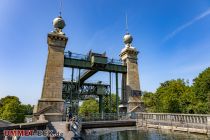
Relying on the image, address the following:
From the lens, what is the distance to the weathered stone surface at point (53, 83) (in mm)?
23345

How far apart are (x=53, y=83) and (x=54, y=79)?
0.59 metres

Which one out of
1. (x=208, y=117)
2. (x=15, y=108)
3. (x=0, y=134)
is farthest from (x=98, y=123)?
(x=15, y=108)

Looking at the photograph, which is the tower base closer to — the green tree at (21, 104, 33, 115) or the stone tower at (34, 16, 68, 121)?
the stone tower at (34, 16, 68, 121)

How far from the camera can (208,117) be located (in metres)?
15.8

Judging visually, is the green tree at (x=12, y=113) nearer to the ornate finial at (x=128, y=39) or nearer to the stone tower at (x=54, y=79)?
the stone tower at (x=54, y=79)

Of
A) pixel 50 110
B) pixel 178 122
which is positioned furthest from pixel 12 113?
pixel 178 122

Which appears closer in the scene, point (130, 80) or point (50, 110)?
point (50, 110)

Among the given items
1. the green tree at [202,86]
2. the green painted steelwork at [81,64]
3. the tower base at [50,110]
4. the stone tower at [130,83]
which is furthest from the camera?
the green tree at [202,86]

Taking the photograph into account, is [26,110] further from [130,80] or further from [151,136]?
[151,136]

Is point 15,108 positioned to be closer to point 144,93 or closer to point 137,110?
point 137,110

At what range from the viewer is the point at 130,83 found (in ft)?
100

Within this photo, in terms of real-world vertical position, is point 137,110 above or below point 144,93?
below

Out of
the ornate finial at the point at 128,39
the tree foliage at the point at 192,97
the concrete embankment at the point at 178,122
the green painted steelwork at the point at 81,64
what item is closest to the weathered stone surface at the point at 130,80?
the ornate finial at the point at 128,39

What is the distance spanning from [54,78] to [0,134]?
1524cm
